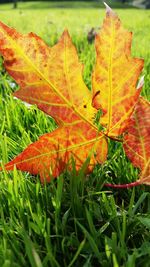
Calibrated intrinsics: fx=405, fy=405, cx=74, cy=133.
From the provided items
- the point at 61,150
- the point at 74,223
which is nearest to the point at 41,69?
the point at 61,150

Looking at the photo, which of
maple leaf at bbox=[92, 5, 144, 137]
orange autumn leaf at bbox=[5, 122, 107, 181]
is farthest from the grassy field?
maple leaf at bbox=[92, 5, 144, 137]

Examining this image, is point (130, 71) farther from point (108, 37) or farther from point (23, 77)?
point (23, 77)

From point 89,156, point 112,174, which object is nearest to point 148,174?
point 89,156

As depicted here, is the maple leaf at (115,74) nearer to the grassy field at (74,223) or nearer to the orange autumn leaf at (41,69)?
the orange autumn leaf at (41,69)

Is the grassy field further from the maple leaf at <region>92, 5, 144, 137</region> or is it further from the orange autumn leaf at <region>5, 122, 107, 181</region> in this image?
the maple leaf at <region>92, 5, 144, 137</region>

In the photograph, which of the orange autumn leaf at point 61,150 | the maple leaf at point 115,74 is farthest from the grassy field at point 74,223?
the maple leaf at point 115,74

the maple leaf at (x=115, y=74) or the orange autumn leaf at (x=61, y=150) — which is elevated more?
the maple leaf at (x=115, y=74)
